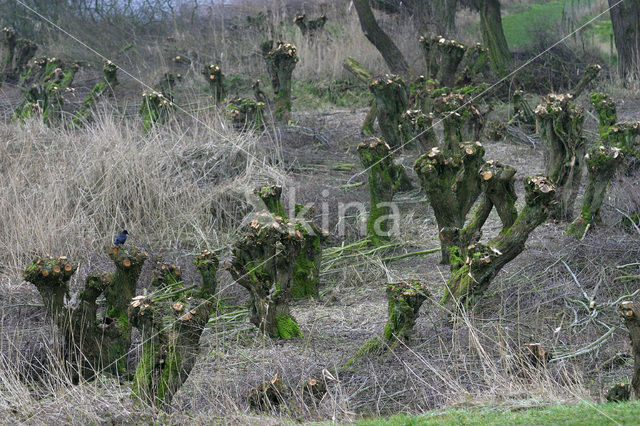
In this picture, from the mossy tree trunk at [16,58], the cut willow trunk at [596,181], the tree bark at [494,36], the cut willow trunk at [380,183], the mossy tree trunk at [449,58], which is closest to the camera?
the cut willow trunk at [596,181]

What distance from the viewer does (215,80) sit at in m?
9.46

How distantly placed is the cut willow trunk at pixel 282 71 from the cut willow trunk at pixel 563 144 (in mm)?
4013

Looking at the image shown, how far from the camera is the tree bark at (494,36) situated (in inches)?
420

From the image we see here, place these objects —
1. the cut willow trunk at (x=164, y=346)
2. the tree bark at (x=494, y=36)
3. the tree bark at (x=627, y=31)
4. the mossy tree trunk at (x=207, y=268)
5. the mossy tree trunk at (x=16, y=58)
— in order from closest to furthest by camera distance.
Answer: the cut willow trunk at (x=164, y=346)
the mossy tree trunk at (x=207, y=268)
the tree bark at (x=627, y=31)
the tree bark at (x=494, y=36)
the mossy tree trunk at (x=16, y=58)

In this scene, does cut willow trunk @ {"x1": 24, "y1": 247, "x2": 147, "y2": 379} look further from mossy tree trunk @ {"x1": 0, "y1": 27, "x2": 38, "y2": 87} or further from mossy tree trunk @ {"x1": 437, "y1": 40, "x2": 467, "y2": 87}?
mossy tree trunk @ {"x1": 0, "y1": 27, "x2": 38, "y2": 87}

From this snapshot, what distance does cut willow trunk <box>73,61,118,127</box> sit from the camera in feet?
30.2

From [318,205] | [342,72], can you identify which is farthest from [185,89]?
[318,205]

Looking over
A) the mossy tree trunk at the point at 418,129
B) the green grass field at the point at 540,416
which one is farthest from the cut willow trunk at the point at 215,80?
the green grass field at the point at 540,416

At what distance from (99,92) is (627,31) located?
7.14 metres

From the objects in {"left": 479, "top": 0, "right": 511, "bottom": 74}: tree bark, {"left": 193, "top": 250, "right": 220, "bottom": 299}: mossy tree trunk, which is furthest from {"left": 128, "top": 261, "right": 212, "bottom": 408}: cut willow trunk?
{"left": 479, "top": 0, "right": 511, "bottom": 74}: tree bark

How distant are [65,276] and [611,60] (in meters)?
10.2

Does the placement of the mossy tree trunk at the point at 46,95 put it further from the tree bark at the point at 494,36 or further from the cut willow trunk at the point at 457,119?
the tree bark at the point at 494,36

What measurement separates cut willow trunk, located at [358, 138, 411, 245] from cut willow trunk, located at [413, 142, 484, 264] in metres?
0.75

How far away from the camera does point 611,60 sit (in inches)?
473
